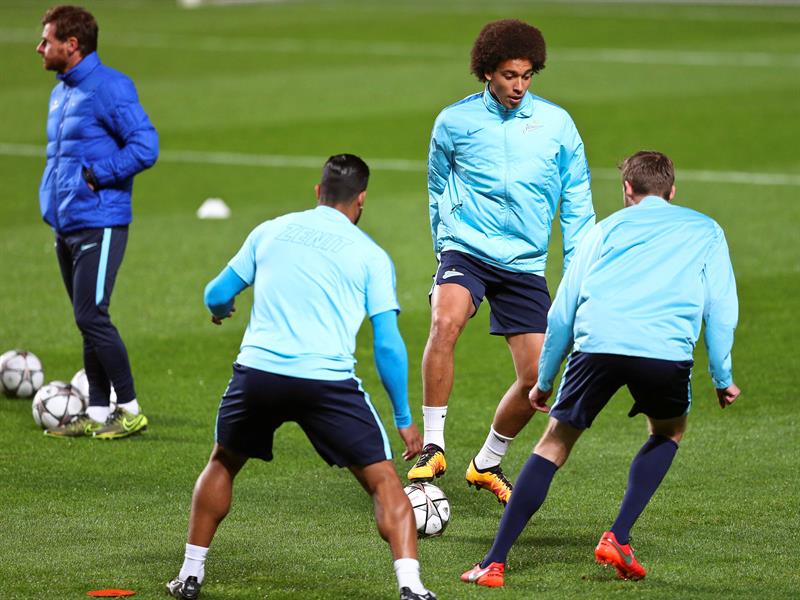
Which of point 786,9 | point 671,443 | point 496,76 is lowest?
point 786,9

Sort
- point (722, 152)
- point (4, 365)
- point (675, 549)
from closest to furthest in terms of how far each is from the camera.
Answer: point (675, 549), point (4, 365), point (722, 152)

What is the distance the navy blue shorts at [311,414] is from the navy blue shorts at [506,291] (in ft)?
6.96

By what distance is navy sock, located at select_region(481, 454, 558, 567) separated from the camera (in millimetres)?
6715

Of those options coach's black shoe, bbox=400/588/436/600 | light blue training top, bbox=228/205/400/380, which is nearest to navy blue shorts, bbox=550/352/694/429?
light blue training top, bbox=228/205/400/380

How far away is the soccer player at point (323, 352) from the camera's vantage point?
6227mm

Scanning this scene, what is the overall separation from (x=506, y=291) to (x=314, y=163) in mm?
13323

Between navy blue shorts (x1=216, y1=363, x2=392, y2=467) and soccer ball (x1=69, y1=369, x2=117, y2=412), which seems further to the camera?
soccer ball (x1=69, y1=369, x2=117, y2=412)

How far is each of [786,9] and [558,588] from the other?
39.2 m

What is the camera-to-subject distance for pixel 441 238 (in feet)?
27.9

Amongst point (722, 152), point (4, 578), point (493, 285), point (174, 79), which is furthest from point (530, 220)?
point (174, 79)

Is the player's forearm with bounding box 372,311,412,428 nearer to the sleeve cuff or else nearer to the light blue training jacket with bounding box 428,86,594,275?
the sleeve cuff

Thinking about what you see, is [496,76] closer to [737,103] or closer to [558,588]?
[558,588]

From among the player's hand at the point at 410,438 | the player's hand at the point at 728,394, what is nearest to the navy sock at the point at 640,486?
the player's hand at the point at 728,394

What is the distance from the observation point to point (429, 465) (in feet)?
27.0
